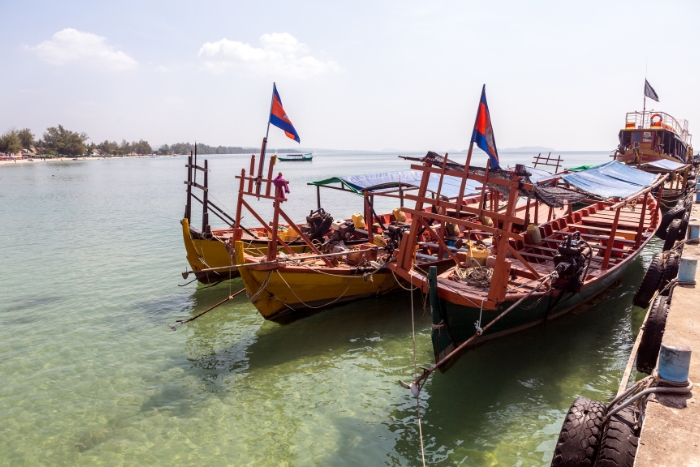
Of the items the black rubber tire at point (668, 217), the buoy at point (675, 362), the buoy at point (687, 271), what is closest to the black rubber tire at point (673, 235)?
the black rubber tire at point (668, 217)

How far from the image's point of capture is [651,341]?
6.90 metres

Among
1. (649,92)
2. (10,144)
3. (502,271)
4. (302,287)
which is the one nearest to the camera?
(502,271)

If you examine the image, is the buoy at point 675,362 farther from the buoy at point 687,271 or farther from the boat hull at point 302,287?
the boat hull at point 302,287

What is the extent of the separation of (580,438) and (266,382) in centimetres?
535

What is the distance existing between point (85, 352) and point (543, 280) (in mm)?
8916

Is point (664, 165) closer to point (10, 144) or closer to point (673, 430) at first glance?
point (673, 430)

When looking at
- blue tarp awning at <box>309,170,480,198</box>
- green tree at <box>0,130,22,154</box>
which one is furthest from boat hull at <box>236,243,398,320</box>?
green tree at <box>0,130,22,154</box>

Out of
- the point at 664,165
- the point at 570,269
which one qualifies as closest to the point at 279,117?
the point at 570,269

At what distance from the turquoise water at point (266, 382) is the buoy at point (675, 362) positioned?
2072 millimetres

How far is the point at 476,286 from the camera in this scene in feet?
27.9

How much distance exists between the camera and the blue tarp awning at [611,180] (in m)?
13.6

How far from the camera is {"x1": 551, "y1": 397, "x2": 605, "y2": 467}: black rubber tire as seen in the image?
4477 mm

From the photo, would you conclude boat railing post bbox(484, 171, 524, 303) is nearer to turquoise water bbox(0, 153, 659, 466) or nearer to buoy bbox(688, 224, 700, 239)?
turquoise water bbox(0, 153, 659, 466)

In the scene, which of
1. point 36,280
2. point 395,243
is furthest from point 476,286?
point 36,280
